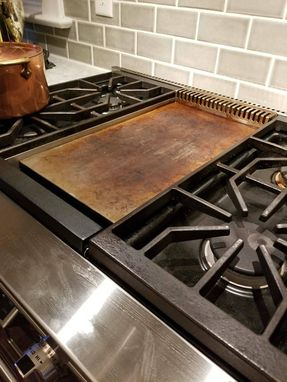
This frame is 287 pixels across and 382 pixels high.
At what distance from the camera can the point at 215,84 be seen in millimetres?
989

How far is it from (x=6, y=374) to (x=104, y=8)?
1.12 metres

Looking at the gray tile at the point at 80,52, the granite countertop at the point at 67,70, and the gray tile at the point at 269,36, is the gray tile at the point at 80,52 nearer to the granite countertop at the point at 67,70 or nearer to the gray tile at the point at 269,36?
the granite countertop at the point at 67,70

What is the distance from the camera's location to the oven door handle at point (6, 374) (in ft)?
1.58

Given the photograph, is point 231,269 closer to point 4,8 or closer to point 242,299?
point 242,299

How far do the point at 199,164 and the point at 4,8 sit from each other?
35.9 inches

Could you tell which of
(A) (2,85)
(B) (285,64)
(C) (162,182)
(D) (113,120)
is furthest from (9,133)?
(B) (285,64)

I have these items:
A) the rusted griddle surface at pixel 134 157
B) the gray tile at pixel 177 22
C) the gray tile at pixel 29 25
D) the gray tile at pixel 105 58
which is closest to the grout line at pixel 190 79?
the gray tile at pixel 177 22

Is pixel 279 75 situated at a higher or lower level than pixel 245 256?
higher

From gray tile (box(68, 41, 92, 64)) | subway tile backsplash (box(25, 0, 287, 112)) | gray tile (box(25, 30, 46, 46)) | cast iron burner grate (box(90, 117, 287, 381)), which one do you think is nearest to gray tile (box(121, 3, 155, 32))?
subway tile backsplash (box(25, 0, 287, 112))

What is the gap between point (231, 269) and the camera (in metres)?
0.46

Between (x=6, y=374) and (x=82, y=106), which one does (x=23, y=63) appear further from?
(x=6, y=374)

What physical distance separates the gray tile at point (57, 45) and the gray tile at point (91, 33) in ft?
0.39

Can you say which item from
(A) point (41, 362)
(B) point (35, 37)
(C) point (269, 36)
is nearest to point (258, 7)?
(C) point (269, 36)

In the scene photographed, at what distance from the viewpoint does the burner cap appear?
0.46 m
